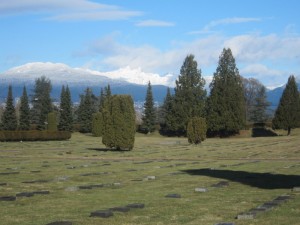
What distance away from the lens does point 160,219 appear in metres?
→ 10.2

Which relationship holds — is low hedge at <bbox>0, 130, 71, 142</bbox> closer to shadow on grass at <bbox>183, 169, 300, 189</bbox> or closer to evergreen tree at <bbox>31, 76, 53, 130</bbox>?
evergreen tree at <bbox>31, 76, 53, 130</bbox>

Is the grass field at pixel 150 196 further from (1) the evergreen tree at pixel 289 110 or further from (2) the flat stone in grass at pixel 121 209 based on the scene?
→ (1) the evergreen tree at pixel 289 110

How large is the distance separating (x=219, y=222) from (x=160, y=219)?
48.8 inches

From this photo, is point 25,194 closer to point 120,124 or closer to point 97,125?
point 120,124

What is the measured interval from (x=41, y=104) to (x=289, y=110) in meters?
47.1

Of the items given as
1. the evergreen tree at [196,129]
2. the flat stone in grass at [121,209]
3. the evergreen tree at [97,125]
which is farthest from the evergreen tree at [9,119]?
the flat stone in grass at [121,209]

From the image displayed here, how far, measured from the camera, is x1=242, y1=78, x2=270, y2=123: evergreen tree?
9981cm

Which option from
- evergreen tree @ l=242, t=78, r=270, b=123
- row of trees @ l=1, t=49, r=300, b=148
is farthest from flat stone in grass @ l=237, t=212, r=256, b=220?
evergreen tree @ l=242, t=78, r=270, b=123

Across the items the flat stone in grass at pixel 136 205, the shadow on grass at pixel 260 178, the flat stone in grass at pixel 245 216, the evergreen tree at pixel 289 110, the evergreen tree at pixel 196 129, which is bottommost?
the shadow on grass at pixel 260 178

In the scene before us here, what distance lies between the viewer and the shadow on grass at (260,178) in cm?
1703

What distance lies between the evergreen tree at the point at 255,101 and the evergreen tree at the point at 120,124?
6053cm

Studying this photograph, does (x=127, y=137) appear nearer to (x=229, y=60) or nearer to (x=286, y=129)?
(x=286, y=129)

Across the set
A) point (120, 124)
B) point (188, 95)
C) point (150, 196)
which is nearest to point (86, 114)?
point (188, 95)

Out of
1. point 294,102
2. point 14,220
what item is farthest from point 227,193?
point 294,102
